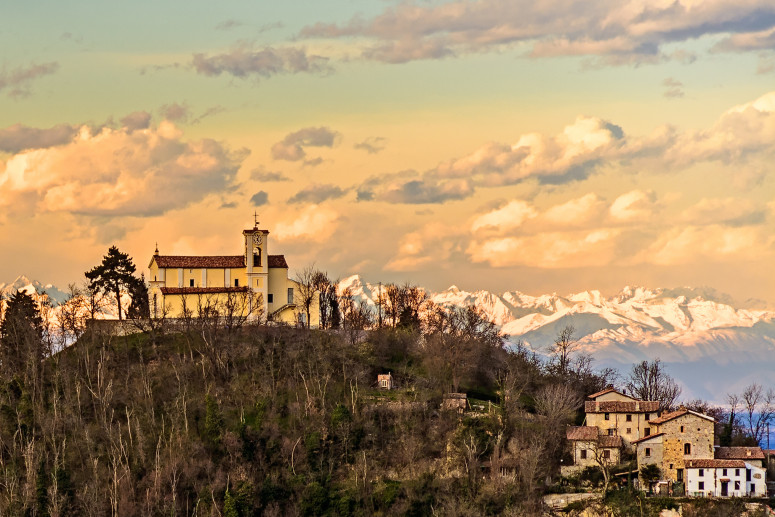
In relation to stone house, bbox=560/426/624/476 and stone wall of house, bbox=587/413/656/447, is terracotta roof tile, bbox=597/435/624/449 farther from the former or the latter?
stone wall of house, bbox=587/413/656/447

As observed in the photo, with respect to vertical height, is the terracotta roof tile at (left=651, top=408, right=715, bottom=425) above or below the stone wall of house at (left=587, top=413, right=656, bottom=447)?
above

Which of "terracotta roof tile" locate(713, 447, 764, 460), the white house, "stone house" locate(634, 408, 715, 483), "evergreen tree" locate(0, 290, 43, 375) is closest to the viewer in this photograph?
the white house

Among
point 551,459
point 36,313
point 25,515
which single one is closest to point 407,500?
point 551,459

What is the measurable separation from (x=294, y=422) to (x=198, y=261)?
2254cm

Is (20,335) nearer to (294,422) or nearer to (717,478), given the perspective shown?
(294,422)

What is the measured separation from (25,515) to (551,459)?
1372 inches

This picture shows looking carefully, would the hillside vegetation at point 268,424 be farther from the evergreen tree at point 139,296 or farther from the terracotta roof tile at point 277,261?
the terracotta roof tile at point 277,261

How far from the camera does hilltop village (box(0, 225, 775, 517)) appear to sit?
84.8 meters

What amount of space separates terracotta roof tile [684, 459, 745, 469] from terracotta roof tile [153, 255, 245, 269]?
1621 inches

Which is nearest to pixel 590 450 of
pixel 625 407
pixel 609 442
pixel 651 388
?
pixel 609 442

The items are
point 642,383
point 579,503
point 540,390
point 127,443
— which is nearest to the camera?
point 579,503

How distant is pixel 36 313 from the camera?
354 ft

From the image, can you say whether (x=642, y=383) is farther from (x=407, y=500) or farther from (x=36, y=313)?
(x=36, y=313)

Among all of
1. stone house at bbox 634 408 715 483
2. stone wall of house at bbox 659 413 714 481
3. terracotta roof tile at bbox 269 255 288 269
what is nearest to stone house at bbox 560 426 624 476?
stone house at bbox 634 408 715 483
